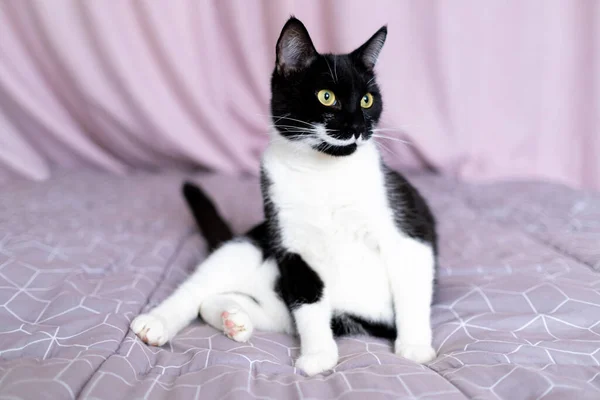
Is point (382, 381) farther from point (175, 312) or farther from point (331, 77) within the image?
point (331, 77)

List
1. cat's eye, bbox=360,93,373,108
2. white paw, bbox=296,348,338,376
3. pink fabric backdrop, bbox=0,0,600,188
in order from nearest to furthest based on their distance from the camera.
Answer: white paw, bbox=296,348,338,376 < cat's eye, bbox=360,93,373,108 < pink fabric backdrop, bbox=0,0,600,188

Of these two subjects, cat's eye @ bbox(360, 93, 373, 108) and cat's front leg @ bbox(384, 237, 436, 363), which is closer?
cat's front leg @ bbox(384, 237, 436, 363)

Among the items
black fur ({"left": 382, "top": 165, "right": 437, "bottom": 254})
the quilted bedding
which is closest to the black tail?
the quilted bedding

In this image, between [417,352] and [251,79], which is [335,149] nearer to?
[417,352]

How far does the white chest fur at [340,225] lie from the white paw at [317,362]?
0.63 ft

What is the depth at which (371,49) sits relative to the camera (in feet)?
3.97

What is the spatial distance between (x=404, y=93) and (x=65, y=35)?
145 cm

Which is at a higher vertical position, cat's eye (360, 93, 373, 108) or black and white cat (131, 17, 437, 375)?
cat's eye (360, 93, 373, 108)

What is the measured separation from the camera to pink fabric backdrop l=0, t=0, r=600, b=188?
224cm

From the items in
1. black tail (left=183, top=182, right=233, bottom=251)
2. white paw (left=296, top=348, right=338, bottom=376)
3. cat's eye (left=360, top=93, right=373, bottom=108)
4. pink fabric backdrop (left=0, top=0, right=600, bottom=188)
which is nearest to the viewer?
white paw (left=296, top=348, right=338, bottom=376)

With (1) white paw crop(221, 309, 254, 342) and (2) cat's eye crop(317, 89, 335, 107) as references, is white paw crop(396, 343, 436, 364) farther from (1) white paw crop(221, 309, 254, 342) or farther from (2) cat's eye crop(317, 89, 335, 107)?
(2) cat's eye crop(317, 89, 335, 107)

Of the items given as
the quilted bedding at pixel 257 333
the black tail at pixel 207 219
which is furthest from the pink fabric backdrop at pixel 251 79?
the black tail at pixel 207 219

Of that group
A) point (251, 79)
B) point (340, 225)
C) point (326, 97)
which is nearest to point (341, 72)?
point (326, 97)

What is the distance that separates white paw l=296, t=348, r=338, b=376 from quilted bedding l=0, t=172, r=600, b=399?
0.02m
